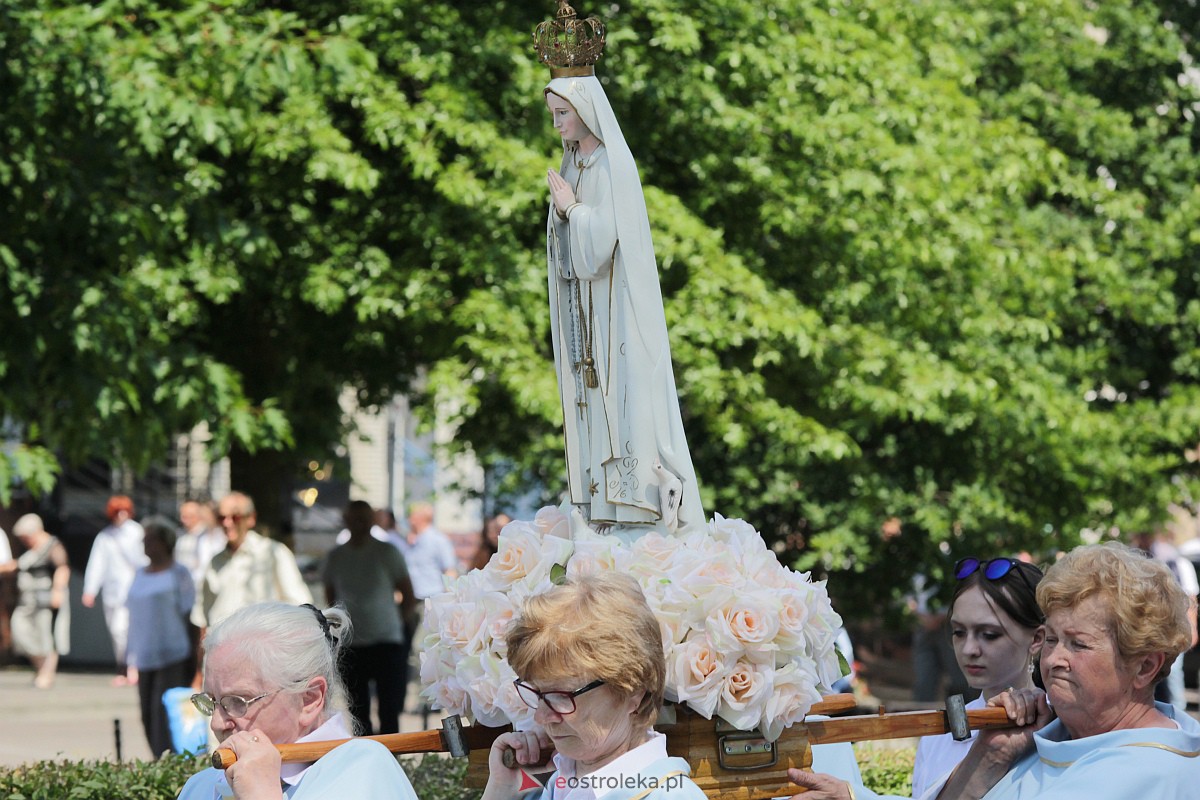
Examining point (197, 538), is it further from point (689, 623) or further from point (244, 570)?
point (689, 623)

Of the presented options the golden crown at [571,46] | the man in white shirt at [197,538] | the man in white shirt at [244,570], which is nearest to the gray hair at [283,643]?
the golden crown at [571,46]

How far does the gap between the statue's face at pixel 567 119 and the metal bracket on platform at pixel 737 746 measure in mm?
1628

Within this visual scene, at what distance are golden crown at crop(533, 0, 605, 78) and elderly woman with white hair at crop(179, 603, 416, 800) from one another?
5.31ft

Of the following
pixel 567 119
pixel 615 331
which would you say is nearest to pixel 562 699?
pixel 615 331

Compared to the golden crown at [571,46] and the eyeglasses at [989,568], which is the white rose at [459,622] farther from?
the golden crown at [571,46]

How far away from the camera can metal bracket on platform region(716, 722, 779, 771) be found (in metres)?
3.36

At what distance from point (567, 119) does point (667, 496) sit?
0.99 m

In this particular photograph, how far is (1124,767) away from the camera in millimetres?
3184

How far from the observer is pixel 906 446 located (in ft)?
43.4

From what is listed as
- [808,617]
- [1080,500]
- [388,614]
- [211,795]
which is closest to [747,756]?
[808,617]

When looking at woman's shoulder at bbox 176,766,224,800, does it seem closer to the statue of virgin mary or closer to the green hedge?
the statue of virgin mary

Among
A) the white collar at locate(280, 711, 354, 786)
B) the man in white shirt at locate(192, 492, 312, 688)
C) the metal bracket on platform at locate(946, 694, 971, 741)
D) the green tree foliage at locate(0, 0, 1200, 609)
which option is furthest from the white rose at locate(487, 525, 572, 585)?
the man in white shirt at locate(192, 492, 312, 688)

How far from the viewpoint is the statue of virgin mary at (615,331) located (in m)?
4.21

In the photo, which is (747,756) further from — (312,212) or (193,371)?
(312,212)
